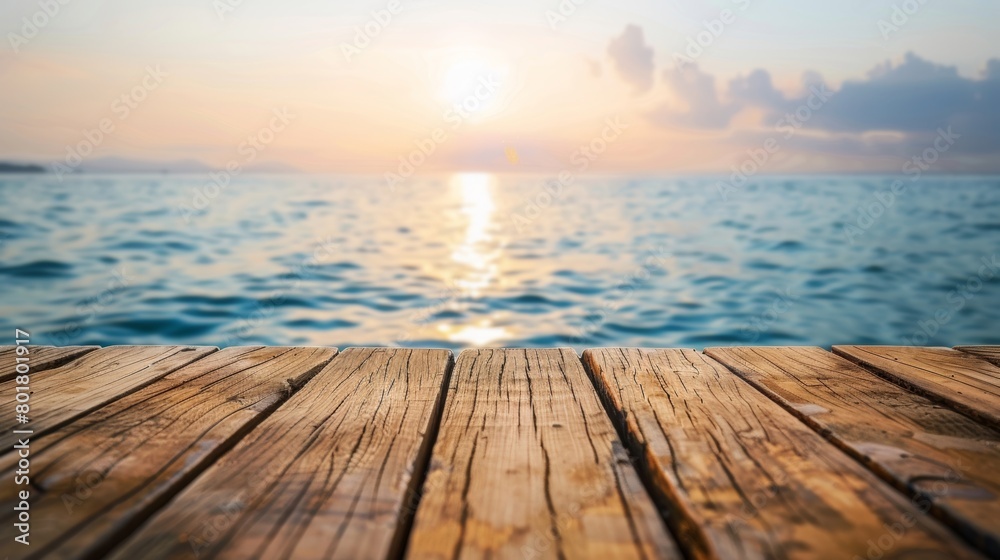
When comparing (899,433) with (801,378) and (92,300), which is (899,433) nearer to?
(801,378)

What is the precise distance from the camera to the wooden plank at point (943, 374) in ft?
5.13

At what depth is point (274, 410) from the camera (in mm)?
1551

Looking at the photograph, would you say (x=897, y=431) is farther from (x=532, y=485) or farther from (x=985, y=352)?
(x=985, y=352)

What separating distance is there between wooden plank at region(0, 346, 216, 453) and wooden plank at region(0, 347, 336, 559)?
47 mm

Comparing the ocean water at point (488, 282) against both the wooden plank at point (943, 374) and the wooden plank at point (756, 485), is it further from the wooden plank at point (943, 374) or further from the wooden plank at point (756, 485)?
the wooden plank at point (756, 485)

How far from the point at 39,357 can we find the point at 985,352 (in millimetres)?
3147

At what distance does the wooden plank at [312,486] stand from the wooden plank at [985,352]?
5.98 ft

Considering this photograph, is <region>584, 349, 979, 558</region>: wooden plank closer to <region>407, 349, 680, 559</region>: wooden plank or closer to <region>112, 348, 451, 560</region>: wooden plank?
<region>407, 349, 680, 559</region>: wooden plank

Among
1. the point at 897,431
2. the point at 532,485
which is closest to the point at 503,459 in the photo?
the point at 532,485

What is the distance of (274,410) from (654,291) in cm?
895

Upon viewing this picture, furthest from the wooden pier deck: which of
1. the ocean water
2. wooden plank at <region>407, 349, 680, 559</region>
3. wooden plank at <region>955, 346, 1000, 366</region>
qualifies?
the ocean water

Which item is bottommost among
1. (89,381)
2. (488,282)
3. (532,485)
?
(532,485)

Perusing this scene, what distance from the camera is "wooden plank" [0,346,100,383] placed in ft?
6.19

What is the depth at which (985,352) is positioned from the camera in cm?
215
